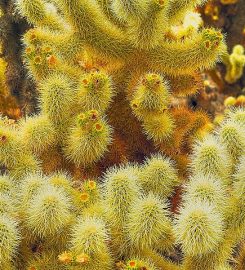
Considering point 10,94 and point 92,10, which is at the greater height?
point 92,10

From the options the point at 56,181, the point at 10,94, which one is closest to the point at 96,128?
the point at 56,181

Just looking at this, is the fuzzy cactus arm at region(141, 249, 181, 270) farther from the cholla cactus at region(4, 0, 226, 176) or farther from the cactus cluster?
the cholla cactus at region(4, 0, 226, 176)

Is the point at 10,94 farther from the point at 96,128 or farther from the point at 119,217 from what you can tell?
the point at 119,217

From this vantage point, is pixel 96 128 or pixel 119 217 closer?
pixel 119 217

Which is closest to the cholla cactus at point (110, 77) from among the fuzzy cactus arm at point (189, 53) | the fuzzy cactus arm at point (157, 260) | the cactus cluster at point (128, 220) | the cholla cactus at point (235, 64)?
the fuzzy cactus arm at point (189, 53)

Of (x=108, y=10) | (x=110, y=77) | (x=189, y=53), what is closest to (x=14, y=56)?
(x=108, y=10)

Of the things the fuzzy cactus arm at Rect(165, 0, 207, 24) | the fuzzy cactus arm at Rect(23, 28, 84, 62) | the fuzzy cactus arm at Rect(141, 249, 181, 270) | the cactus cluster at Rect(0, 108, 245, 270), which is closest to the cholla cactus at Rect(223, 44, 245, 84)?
the fuzzy cactus arm at Rect(165, 0, 207, 24)

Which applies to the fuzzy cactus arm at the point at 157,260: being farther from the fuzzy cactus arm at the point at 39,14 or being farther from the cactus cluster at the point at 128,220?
the fuzzy cactus arm at the point at 39,14
